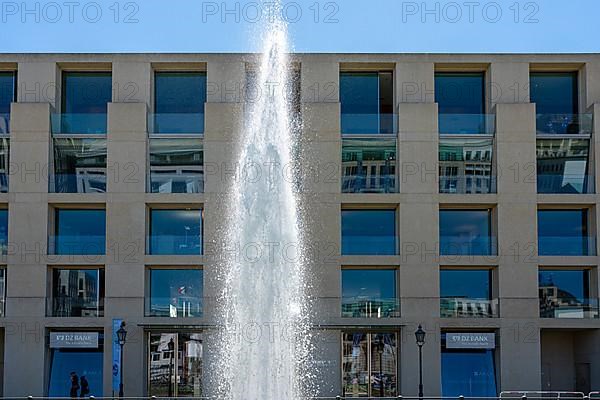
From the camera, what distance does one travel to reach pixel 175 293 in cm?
4488

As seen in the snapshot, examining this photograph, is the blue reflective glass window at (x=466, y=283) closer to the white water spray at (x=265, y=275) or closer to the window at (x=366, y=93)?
the window at (x=366, y=93)

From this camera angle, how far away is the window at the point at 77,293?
145 ft

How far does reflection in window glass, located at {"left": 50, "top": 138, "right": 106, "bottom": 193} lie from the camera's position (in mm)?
45125

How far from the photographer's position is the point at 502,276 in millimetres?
43938

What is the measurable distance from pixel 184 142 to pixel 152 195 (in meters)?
2.91

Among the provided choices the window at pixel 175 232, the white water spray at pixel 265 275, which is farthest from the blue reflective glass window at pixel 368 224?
the white water spray at pixel 265 275

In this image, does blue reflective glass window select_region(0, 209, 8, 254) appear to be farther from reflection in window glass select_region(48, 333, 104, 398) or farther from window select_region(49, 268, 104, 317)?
reflection in window glass select_region(48, 333, 104, 398)

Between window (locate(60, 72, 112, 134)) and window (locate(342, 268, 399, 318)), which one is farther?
window (locate(60, 72, 112, 134))

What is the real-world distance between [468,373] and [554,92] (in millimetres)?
14234

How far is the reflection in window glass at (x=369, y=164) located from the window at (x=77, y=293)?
1228cm

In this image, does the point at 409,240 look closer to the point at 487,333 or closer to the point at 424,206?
the point at 424,206

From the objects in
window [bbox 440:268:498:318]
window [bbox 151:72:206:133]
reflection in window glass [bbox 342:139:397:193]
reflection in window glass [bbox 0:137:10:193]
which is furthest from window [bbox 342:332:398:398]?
reflection in window glass [bbox 0:137:10:193]

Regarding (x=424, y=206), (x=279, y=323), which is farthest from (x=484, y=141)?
(x=279, y=323)

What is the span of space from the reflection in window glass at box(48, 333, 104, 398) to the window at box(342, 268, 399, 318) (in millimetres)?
11403
